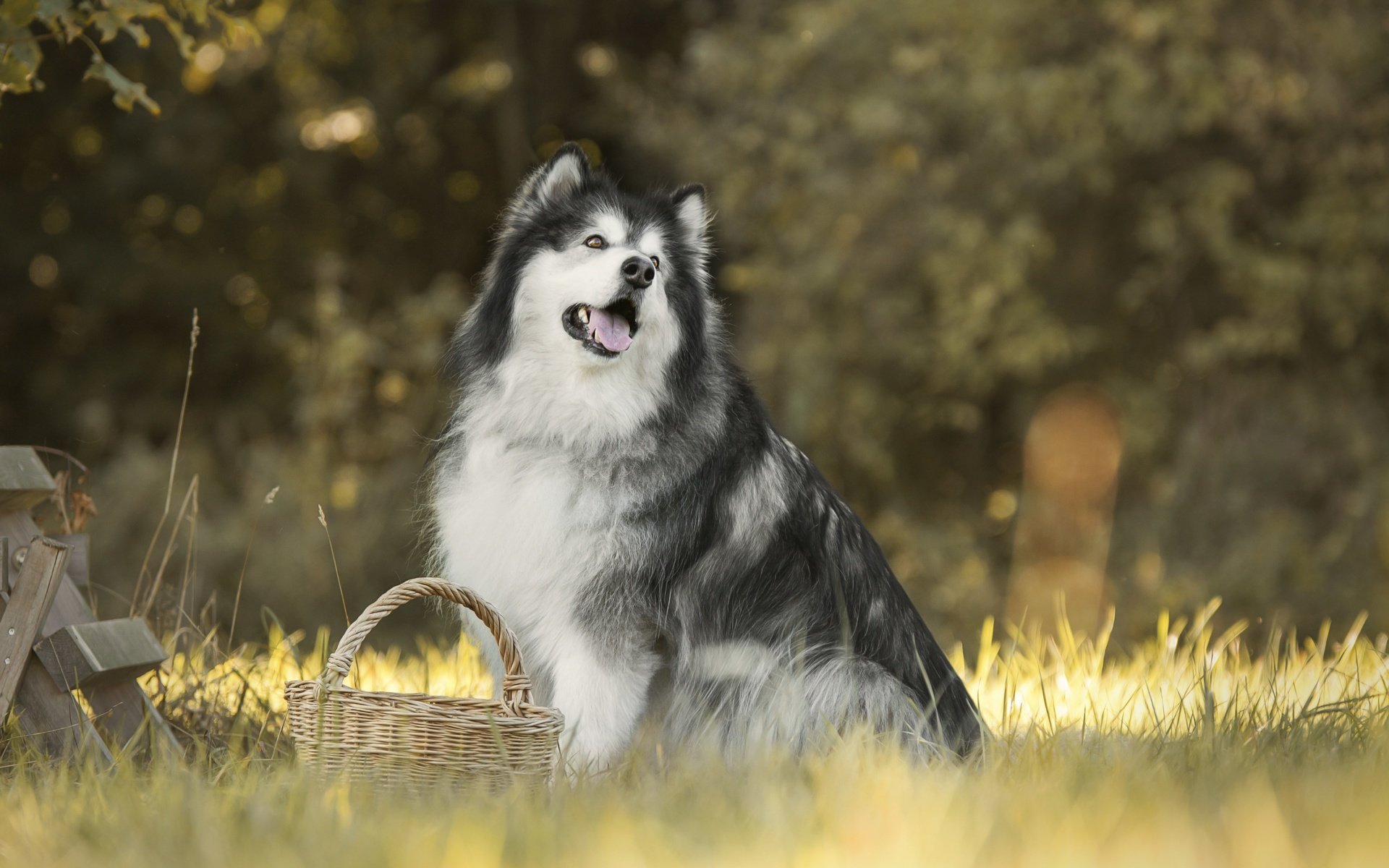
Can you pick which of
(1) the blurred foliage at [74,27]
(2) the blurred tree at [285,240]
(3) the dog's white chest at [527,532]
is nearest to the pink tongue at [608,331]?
(3) the dog's white chest at [527,532]

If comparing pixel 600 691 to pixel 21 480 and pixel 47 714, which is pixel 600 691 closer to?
pixel 47 714

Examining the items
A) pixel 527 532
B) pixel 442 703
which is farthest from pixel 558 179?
pixel 442 703

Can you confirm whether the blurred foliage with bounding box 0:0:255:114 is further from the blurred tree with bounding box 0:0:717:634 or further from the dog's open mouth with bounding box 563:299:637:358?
the blurred tree with bounding box 0:0:717:634

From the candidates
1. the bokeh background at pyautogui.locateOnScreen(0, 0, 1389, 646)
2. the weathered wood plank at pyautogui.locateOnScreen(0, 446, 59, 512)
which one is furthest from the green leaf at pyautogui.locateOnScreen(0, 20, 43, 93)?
the bokeh background at pyautogui.locateOnScreen(0, 0, 1389, 646)

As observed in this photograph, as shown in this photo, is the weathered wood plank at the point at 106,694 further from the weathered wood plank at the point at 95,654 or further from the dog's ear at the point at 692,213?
the dog's ear at the point at 692,213

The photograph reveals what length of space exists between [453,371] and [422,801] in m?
1.61

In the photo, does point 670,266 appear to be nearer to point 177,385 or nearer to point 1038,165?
point 1038,165

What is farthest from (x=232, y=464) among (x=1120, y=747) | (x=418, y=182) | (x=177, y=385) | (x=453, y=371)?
(x=1120, y=747)

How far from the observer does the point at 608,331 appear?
357 centimetres

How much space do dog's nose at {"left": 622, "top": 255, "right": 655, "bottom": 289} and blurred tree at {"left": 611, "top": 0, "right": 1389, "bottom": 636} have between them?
6.55m

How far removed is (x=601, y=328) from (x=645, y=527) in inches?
22.8

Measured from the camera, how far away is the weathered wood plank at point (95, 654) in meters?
3.01

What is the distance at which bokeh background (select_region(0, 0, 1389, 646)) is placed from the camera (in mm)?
9219

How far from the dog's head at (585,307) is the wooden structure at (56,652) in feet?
3.83
